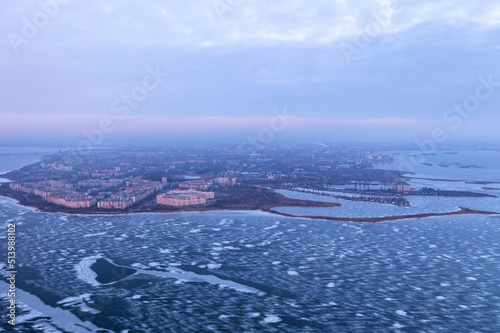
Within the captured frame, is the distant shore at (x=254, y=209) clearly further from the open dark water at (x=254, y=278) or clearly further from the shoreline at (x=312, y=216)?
the open dark water at (x=254, y=278)

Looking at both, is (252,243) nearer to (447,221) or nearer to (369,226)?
Result: (369,226)

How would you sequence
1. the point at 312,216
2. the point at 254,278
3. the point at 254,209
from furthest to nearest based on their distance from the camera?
the point at 254,209, the point at 312,216, the point at 254,278

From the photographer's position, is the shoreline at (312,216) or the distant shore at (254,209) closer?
the shoreline at (312,216)

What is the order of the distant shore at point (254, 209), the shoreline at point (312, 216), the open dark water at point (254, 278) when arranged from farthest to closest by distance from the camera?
the distant shore at point (254, 209), the shoreline at point (312, 216), the open dark water at point (254, 278)

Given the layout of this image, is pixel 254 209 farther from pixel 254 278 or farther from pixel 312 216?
pixel 254 278

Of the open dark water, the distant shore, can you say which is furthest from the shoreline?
the open dark water

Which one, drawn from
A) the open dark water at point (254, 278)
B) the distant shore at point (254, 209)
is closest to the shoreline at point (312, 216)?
the distant shore at point (254, 209)

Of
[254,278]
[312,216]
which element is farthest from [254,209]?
[254,278]

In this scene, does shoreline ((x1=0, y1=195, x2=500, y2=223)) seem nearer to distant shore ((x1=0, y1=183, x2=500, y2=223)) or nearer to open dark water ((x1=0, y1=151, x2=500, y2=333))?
distant shore ((x1=0, y1=183, x2=500, y2=223))
